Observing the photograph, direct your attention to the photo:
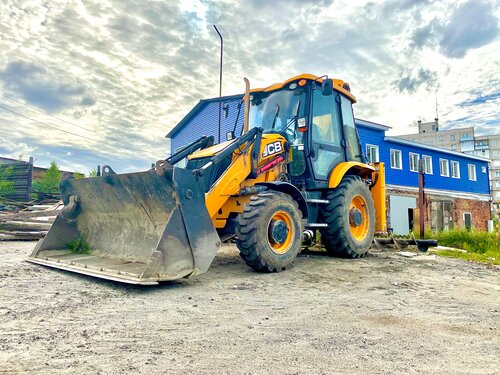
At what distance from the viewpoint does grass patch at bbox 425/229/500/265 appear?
802cm

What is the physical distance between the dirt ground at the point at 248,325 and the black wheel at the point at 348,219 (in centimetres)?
146

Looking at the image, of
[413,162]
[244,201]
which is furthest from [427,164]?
[244,201]

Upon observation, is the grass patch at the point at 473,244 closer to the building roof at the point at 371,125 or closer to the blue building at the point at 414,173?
the blue building at the point at 414,173

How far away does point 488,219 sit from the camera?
27.7 m

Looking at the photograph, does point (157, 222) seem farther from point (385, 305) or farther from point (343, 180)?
point (343, 180)

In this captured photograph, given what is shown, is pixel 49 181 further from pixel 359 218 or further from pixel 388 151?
pixel 359 218

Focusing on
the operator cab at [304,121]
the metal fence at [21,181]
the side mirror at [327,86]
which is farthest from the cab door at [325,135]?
the metal fence at [21,181]

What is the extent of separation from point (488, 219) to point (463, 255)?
23.4 meters

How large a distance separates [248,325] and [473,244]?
8784 mm

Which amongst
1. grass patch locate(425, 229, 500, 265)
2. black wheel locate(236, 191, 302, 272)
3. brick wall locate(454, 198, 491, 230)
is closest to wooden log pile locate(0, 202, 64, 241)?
black wheel locate(236, 191, 302, 272)

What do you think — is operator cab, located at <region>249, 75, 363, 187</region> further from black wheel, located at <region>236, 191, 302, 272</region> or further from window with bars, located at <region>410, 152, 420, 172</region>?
window with bars, located at <region>410, 152, 420, 172</region>

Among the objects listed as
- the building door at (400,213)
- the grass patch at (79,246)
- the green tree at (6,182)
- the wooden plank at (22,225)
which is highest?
the green tree at (6,182)

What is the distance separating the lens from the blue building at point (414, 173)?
64.4 feet

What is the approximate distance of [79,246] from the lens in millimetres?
5824
